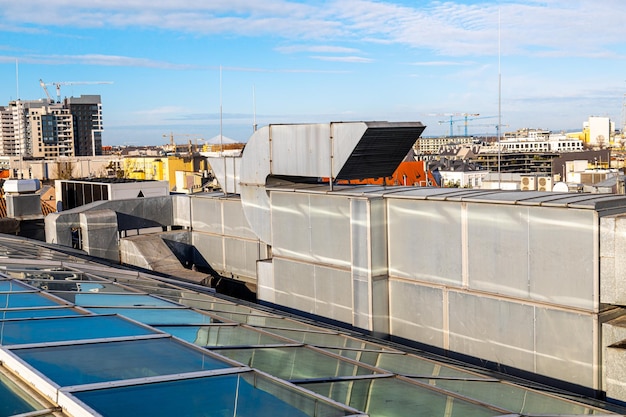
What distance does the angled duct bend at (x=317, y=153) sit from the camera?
15.0 m

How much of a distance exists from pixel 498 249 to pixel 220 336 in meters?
5.63

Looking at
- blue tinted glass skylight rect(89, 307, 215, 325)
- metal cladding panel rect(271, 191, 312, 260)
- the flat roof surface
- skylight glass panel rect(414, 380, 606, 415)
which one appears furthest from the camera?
metal cladding panel rect(271, 191, 312, 260)

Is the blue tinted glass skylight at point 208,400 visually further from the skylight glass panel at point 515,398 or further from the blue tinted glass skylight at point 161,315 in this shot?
the blue tinted glass skylight at point 161,315

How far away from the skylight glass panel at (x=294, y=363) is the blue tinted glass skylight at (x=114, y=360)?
1.75ft

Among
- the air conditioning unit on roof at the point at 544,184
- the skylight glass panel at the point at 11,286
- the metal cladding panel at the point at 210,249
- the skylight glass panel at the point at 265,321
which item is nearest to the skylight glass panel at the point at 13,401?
the skylight glass panel at the point at 265,321

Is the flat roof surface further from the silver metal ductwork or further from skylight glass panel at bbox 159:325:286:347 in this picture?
the silver metal ductwork

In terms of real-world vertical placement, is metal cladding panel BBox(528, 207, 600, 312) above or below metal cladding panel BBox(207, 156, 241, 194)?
below

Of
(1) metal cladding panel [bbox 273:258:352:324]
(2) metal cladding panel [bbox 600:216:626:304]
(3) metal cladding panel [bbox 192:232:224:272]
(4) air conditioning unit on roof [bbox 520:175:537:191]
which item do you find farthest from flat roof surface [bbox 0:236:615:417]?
(4) air conditioning unit on roof [bbox 520:175:537:191]

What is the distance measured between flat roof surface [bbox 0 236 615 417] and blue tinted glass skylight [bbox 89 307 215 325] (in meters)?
0.02

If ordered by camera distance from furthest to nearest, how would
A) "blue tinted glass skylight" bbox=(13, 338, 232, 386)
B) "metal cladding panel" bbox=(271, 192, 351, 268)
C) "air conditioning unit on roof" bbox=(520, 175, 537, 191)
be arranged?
1. "air conditioning unit on roof" bbox=(520, 175, 537, 191)
2. "metal cladding panel" bbox=(271, 192, 351, 268)
3. "blue tinted glass skylight" bbox=(13, 338, 232, 386)

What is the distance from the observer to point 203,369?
6.49 metres

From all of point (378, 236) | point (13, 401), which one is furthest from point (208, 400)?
point (378, 236)

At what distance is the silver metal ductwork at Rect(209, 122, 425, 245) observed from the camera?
15.0 meters

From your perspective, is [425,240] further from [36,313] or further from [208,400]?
[208,400]
